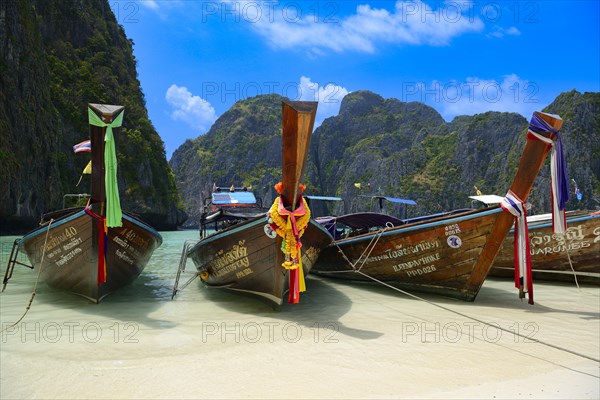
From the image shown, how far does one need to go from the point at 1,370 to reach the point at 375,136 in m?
120

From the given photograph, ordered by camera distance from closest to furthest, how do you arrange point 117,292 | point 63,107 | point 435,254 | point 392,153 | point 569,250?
point 435,254 < point 117,292 < point 569,250 < point 63,107 < point 392,153

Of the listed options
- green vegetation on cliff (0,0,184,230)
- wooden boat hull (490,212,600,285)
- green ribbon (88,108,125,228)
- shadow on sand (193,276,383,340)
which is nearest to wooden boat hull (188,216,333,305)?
shadow on sand (193,276,383,340)

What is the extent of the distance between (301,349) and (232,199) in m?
5.56

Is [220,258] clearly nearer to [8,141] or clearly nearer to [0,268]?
[0,268]

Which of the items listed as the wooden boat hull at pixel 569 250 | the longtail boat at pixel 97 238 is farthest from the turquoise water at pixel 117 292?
the wooden boat hull at pixel 569 250

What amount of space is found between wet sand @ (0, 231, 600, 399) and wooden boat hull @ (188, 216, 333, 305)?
393 mm

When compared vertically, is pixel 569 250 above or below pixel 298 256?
below

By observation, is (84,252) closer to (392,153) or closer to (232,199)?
(232,199)

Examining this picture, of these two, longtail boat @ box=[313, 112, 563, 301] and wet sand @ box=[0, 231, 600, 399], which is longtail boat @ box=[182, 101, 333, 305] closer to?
wet sand @ box=[0, 231, 600, 399]

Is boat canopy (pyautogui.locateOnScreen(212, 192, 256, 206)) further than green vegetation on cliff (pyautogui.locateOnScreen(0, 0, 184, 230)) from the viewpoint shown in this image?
No

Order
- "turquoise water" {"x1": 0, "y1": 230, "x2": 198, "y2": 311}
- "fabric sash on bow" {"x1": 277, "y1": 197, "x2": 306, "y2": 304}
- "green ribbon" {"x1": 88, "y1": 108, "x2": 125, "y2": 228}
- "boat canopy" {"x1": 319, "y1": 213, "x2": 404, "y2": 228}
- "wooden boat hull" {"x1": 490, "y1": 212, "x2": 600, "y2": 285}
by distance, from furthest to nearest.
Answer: "boat canopy" {"x1": 319, "y1": 213, "x2": 404, "y2": 228} → "wooden boat hull" {"x1": 490, "y1": 212, "x2": 600, "y2": 285} → "turquoise water" {"x1": 0, "y1": 230, "x2": 198, "y2": 311} → "green ribbon" {"x1": 88, "y1": 108, "x2": 125, "y2": 228} → "fabric sash on bow" {"x1": 277, "y1": 197, "x2": 306, "y2": 304}

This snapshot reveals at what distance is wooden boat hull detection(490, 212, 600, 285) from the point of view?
8172 millimetres

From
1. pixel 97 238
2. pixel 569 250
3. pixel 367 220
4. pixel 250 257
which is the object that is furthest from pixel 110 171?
pixel 569 250

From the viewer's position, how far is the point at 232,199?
932cm
